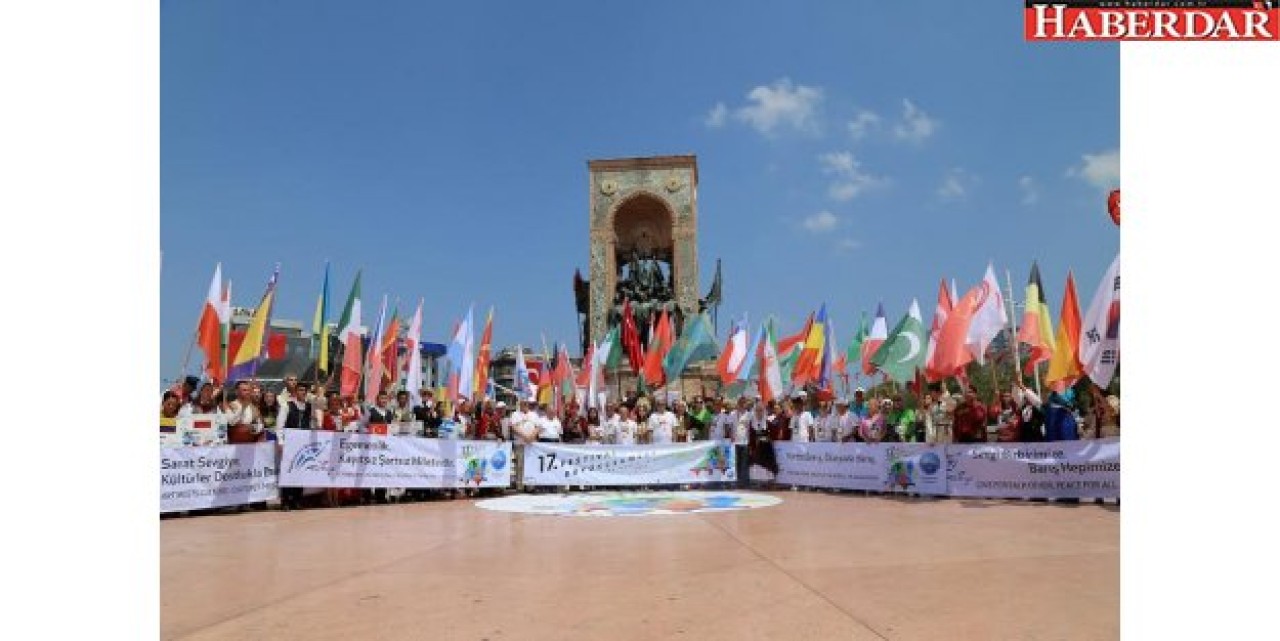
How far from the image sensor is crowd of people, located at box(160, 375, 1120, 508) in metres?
11.3

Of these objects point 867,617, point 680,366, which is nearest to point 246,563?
point 867,617

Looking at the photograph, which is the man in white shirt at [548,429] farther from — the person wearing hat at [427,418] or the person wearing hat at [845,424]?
the person wearing hat at [845,424]

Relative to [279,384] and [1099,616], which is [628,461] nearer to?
[1099,616]

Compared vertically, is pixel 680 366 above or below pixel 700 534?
above

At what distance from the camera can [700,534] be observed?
7934 millimetres

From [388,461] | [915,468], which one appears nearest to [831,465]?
[915,468]

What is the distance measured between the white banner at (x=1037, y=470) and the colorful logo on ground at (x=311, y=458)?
858cm

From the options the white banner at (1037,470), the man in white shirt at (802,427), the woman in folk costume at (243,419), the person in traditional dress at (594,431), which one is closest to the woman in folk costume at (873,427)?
the man in white shirt at (802,427)

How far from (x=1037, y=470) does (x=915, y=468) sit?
1.88 m

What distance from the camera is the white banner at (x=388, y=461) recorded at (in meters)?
11.3

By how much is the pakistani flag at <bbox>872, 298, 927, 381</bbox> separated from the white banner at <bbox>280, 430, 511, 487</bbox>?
20.6ft
